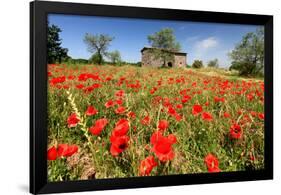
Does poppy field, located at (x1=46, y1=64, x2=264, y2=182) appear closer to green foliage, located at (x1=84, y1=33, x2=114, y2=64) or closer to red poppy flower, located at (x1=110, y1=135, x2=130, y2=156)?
red poppy flower, located at (x1=110, y1=135, x2=130, y2=156)

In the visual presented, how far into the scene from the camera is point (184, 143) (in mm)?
3604

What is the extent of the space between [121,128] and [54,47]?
0.74 metres

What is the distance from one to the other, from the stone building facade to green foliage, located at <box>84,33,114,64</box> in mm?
299

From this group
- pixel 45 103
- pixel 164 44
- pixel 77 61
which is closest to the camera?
pixel 45 103

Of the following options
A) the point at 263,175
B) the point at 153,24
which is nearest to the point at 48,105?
the point at 153,24

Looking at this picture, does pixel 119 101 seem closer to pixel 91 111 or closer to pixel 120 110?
pixel 120 110

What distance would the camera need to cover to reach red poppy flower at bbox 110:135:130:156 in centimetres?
336

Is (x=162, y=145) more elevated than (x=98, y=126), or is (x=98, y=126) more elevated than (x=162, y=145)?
(x=98, y=126)

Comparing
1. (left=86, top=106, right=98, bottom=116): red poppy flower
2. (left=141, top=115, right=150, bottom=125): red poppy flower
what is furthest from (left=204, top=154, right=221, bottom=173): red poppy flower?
(left=86, top=106, right=98, bottom=116): red poppy flower

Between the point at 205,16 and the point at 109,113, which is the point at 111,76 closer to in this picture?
the point at 109,113

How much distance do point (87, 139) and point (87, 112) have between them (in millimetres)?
193

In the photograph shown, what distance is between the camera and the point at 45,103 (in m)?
3.19

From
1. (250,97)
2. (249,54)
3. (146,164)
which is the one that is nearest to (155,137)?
(146,164)

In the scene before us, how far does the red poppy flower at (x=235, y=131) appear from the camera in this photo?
12.4ft
